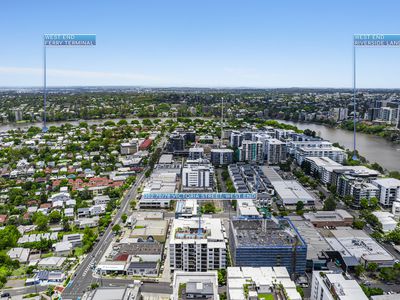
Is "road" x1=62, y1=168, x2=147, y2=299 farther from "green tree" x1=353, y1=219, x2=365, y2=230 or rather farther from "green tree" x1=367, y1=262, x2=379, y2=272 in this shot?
"green tree" x1=353, y1=219, x2=365, y2=230

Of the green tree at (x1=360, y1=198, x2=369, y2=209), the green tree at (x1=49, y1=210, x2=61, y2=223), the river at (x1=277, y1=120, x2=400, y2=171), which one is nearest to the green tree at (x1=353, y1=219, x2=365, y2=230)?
the green tree at (x1=360, y1=198, x2=369, y2=209)

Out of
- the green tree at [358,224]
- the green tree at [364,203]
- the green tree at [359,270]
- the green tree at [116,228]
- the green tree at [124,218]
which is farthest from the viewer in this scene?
the green tree at [364,203]

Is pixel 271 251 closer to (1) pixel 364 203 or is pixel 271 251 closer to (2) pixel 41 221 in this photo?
(1) pixel 364 203

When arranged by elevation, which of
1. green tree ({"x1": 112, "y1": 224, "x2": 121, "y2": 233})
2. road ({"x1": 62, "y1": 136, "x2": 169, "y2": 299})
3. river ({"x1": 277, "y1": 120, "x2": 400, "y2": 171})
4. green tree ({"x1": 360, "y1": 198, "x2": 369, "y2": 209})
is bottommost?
road ({"x1": 62, "y1": 136, "x2": 169, "y2": 299})

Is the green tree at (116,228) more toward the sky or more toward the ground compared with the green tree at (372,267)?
more toward the sky

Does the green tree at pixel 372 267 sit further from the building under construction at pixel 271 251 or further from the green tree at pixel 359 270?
the building under construction at pixel 271 251

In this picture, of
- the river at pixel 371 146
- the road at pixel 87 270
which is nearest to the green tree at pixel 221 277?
the road at pixel 87 270

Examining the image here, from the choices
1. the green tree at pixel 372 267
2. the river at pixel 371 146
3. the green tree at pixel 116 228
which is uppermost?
the river at pixel 371 146

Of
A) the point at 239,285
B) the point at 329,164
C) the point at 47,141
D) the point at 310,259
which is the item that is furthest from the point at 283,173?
the point at 47,141

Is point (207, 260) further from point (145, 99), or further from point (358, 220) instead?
point (145, 99)
